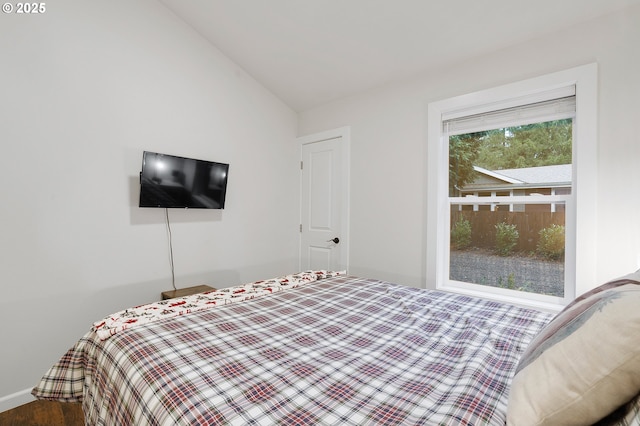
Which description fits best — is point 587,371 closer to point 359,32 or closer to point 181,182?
point 359,32

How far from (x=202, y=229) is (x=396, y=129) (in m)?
2.02

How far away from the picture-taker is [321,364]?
1.06 m

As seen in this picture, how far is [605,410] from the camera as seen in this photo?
1.93 ft

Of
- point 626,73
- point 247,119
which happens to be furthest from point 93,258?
point 626,73

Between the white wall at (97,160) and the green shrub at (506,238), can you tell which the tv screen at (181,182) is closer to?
the white wall at (97,160)

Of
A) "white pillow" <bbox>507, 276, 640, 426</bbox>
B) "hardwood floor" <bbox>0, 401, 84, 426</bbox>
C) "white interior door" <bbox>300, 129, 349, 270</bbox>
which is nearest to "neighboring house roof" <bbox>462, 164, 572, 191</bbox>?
"white interior door" <bbox>300, 129, 349, 270</bbox>

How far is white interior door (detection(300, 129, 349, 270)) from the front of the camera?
10.9 feet

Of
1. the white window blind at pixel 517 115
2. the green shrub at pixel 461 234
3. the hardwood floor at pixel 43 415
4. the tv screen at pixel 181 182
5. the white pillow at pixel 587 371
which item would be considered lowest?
the hardwood floor at pixel 43 415

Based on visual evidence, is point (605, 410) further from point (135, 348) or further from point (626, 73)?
point (626, 73)

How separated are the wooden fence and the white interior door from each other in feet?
3.75

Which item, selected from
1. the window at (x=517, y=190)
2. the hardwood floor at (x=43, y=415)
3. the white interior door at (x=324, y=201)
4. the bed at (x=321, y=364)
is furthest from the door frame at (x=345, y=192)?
the hardwood floor at (x=43, y=415)

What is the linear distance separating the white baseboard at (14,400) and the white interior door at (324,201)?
247 centimetres

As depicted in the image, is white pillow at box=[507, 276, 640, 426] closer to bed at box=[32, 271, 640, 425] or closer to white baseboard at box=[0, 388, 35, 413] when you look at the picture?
bed at box=[32, 271, 640, 425]

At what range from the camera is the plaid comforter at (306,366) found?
82 cm
